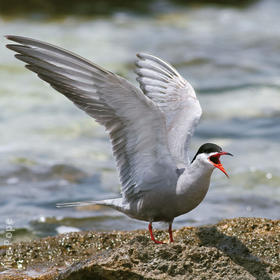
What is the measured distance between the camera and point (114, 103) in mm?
5074

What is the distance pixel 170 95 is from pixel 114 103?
1412 millimetres

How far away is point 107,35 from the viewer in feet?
56.7

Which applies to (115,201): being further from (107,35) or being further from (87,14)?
(87,14)

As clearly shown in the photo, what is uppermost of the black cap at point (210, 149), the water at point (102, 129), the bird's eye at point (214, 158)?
the black cap at point (210, 149)

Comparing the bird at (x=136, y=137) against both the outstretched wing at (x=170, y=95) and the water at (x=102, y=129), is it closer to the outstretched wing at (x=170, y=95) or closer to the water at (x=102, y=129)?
the outstretched wing at (x=170, y=95)

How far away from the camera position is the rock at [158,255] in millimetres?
4363

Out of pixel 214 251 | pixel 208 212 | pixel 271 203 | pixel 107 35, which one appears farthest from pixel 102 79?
pixel 107 35

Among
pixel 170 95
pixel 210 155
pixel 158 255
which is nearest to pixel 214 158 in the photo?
pixel 210 155

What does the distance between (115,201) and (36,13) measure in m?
14.2

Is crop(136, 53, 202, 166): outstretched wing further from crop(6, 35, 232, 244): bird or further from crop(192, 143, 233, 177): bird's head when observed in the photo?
crop(192, 143, 233, 177): bird's head

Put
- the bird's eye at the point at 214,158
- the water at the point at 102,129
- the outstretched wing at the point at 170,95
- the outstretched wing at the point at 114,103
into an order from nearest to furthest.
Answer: the outstretched wing at the point at 114,103
the bird's eye at the point at 214,158
the outstretched wing at the point at 170,95
the water at the point at 102,129

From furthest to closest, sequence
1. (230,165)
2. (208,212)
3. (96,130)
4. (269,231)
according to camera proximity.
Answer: (96,130) → (230,165) → (208,212) → (269,231)

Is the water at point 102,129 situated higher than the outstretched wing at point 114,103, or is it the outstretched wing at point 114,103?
the outstretched wing at point 114,103

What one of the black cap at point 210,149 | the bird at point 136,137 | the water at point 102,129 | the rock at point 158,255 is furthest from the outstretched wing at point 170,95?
the water at point 102,129
